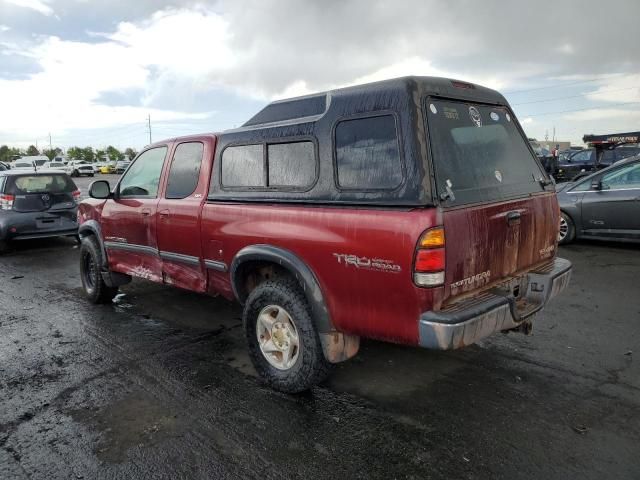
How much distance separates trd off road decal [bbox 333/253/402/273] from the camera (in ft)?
9.01

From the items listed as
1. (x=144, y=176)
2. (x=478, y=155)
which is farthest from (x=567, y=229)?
(x=144, y=176)

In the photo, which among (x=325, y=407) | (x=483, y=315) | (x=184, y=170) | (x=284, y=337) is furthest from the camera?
(x=184, y=170)

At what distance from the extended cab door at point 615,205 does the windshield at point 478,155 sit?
476 cm

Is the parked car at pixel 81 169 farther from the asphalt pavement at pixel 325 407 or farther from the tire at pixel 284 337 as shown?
the tire at pixel 284 337

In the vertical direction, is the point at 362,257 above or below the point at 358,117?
below

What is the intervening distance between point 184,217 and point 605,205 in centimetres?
676

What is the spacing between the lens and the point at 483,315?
2826mm

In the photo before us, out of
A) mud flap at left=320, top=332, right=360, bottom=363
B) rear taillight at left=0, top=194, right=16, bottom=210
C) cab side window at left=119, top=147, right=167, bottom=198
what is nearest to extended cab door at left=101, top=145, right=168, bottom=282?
cab side window at left=119, top=147, right=167, bottom=198

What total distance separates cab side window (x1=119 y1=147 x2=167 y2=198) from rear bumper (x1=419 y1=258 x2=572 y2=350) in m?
3.17

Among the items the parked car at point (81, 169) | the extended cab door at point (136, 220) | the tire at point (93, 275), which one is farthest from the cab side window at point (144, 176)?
the parked car at point (81, 169)

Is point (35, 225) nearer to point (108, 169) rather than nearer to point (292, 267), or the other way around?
point (292, 267)

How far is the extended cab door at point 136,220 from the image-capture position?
4.80m

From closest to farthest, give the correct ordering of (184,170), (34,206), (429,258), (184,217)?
(429,258) → (184,217) → (184,170) → (34,206)

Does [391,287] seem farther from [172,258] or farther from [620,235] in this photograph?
[620,235]
